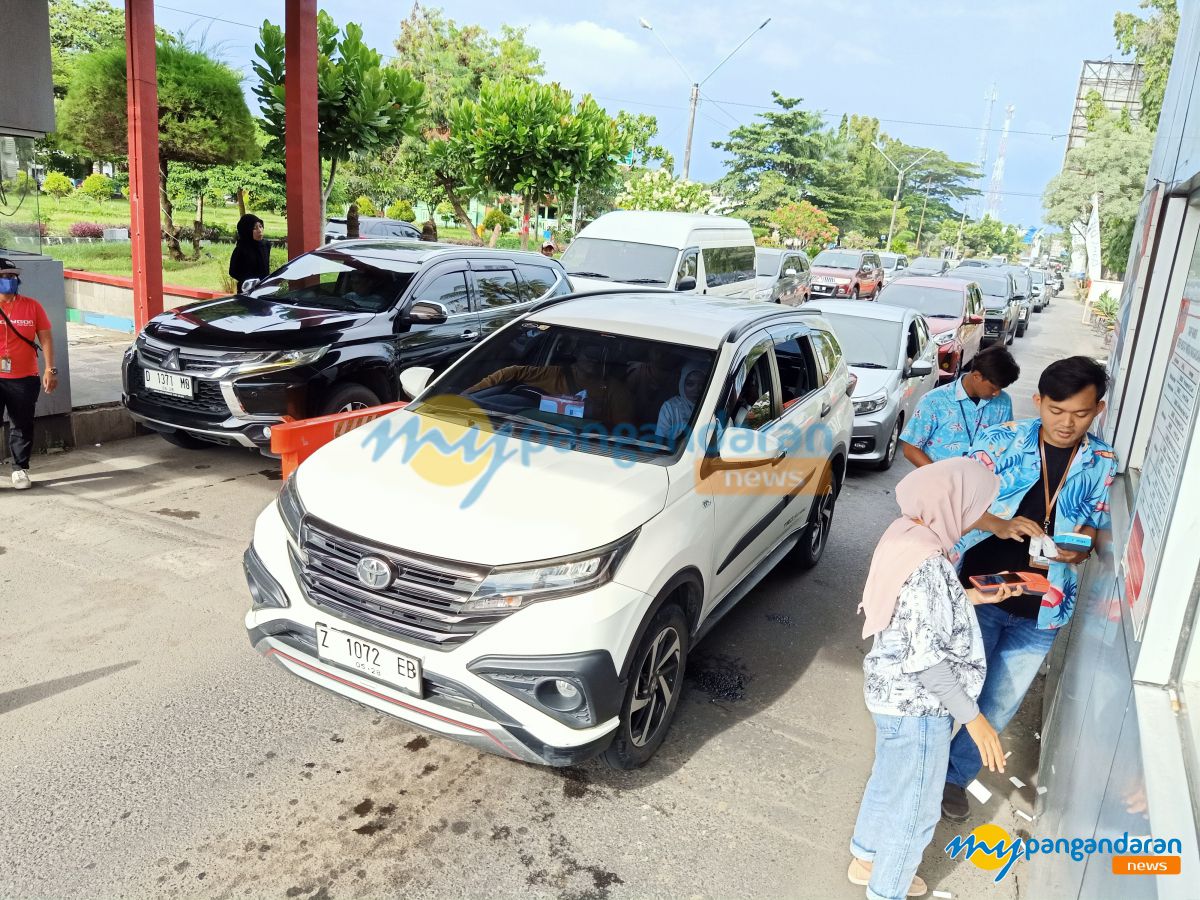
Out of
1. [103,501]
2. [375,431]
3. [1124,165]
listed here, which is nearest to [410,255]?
[103,501]

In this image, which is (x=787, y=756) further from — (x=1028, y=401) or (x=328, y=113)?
(x=328, y=113)

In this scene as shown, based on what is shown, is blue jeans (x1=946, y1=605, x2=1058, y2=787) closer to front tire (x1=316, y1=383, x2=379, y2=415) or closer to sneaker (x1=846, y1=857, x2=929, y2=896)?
sneaker (x1=846, y1=857, x2=929, y2=896)

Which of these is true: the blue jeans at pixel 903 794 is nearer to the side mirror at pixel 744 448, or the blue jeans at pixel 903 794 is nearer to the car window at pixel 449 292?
the side mirror at pixel 744 448

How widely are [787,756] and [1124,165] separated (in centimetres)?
4347

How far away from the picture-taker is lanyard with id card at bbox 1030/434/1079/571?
3.21 m

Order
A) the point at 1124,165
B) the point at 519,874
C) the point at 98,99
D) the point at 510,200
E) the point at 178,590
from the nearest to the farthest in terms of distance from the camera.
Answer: the point at 519,874 < the point at 178,590 < the point at 98,99 < the point at 510,200 < the point at 1124,165

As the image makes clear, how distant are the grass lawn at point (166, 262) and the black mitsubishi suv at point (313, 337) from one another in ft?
28.9

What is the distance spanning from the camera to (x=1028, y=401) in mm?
12977

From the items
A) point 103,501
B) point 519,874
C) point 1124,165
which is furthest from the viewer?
point 1124,165

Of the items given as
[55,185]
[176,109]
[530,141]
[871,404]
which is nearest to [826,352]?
[871,404]

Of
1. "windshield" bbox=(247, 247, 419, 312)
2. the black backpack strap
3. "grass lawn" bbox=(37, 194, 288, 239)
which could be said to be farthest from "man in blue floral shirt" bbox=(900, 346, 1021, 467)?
"grass lawn" bbox=(37, 194, 288, 239)

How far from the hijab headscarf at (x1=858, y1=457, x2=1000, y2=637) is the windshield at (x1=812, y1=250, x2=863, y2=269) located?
77.7ft

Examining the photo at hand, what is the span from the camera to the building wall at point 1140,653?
1926mm

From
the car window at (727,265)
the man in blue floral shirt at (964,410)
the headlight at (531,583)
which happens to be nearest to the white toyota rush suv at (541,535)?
the headlight at (531,583)
